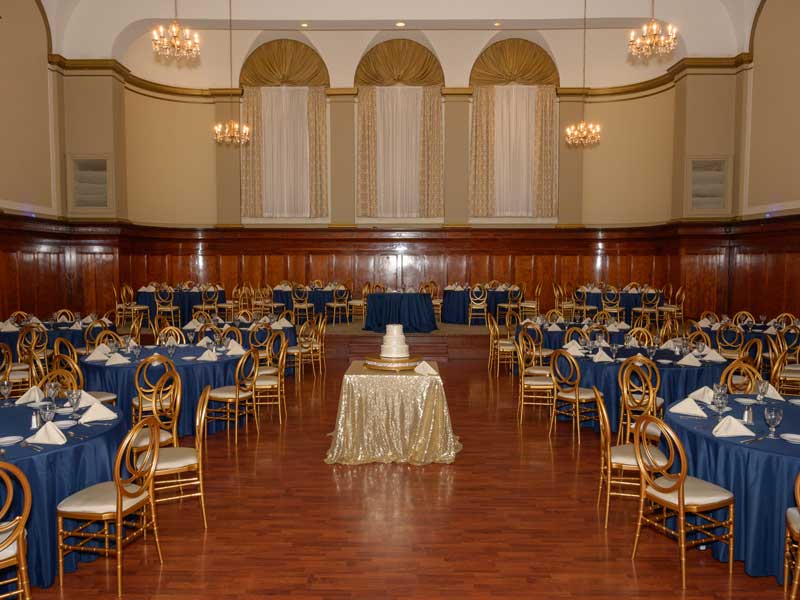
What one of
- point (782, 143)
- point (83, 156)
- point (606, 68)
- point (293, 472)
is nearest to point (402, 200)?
point (606, 68)

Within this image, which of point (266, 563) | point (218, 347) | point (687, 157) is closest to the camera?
point (266, 563)

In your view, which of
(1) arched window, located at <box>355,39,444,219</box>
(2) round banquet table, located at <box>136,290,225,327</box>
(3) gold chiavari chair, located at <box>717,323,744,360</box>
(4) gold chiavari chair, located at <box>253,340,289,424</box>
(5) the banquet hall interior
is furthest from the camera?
(1) arched window, located at <box>355,39,444,219</box>

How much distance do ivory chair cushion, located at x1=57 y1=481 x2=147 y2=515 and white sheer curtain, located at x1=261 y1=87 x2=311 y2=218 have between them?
13.8m

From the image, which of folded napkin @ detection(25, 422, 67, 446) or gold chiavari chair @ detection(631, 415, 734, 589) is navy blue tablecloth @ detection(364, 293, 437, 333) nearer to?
gold chiavari chair @ detection(631, 415, 734, 589)

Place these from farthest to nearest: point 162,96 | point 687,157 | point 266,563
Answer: point 162,96 < point 687,157 < point 266,563

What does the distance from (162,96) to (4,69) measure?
455 cm

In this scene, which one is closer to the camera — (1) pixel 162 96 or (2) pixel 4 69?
(2) pixel 4 69

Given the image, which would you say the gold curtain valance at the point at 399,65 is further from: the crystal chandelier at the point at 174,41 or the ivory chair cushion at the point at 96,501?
the ivory chair cushion at the point at 96,501

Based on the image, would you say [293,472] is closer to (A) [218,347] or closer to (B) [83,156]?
(A) [218,347]

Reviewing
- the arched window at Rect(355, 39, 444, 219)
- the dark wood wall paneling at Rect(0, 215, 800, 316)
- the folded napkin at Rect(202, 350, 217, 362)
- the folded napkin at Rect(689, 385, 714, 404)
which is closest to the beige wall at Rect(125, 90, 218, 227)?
the dark wood wall paneling at Rect(0, 215, 800, 316)

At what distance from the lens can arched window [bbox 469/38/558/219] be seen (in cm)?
1669

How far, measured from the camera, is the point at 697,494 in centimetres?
387

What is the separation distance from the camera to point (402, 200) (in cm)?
1720

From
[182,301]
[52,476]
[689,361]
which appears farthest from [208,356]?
[182,301]
